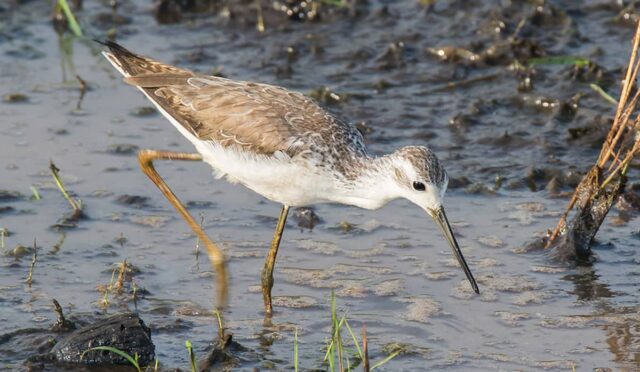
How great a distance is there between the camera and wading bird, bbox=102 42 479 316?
7441mm

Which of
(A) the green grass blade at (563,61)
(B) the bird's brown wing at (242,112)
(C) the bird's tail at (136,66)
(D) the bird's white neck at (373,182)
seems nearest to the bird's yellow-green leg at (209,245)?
(B) the bird's brown wing at (242,112)

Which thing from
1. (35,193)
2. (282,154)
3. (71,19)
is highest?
(282,154)

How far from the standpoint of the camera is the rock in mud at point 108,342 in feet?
22.6

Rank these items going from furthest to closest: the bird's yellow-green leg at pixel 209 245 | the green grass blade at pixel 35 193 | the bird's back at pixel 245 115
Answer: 1. the green grass blade at pixel 35 193
2. the bird's yellow-green leg at pixel 209 245
3. the bird's back at pixel 245 115

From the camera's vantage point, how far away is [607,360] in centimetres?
716

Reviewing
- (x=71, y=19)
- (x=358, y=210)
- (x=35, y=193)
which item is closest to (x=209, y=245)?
(x=358, y=210)

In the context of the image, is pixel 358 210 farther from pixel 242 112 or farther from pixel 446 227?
pixel 446 227

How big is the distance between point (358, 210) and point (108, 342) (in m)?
2.98

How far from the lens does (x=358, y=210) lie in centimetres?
942

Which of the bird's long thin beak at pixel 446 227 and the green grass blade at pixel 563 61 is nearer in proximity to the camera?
the bird's long thin beak at pixel 446 227

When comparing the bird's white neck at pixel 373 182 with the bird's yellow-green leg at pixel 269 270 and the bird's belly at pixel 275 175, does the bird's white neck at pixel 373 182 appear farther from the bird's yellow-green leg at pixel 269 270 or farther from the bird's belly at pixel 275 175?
the bird's yellow-green leg at pixel 269 270

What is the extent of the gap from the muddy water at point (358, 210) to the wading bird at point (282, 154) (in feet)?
1.58

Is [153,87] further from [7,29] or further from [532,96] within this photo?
[7,29]

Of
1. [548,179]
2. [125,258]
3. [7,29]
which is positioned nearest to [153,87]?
[125,258]
